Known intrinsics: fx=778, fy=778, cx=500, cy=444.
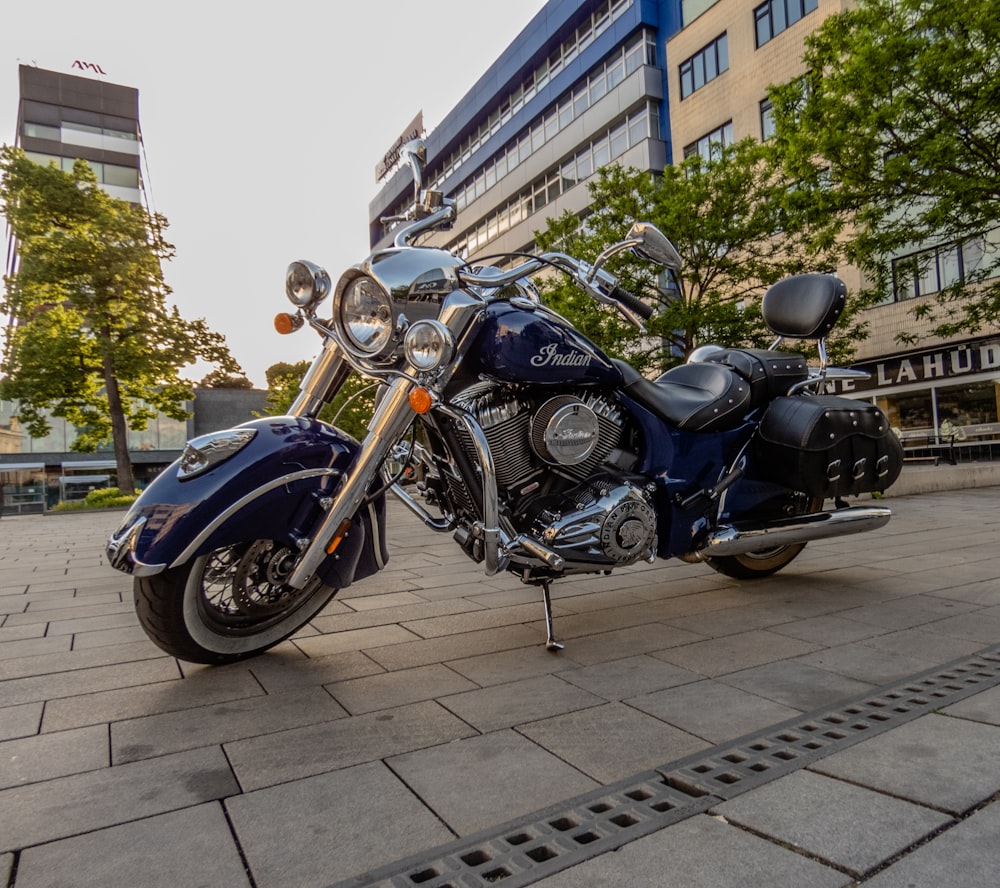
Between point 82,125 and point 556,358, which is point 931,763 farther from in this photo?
point 82,125

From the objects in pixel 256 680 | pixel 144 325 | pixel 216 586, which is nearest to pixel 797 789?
pixel 256 680

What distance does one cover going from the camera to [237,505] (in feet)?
9.52

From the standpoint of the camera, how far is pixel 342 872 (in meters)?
1.70

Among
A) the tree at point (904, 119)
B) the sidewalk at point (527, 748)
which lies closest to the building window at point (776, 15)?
the tree at point (904, 119)

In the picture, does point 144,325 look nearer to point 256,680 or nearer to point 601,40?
point 256,680

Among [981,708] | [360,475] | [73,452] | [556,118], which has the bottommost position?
[981,708]

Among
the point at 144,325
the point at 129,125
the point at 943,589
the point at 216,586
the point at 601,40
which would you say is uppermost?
the point at 129,125

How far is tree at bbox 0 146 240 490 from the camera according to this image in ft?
64.6

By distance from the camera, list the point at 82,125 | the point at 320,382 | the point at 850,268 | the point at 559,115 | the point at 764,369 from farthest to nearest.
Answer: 1. the point at 82,125
2. the point at 559,115
3. the point at 850,268
4. the point at 764,369
5. the point at 320,382

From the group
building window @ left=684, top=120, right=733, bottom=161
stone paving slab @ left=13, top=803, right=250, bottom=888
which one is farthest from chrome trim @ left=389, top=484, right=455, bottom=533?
building window @ left=684, top=120, right=733, bottom=161

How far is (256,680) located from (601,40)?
33.9 m

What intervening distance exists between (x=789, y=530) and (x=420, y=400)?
Answer: 85.0 inches

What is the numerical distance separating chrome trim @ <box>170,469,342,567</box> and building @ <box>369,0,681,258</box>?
76.4ft

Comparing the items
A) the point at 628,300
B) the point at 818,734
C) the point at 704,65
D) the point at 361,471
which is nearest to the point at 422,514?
the point at 361,471
